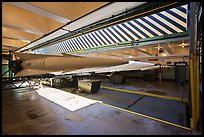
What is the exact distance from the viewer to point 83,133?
2.47m

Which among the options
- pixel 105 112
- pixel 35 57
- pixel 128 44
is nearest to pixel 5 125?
pixel 35 57

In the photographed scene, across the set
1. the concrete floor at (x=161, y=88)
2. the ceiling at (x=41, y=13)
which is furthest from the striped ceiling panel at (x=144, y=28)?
the concrete floor at (x=161, y=88)

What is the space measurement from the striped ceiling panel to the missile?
3150 mm

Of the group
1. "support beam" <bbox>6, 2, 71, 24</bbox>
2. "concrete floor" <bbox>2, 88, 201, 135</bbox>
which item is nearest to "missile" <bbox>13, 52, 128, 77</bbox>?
"support beam" <bbox>6, 2, 71, 24</bbox>

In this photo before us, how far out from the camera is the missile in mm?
2043

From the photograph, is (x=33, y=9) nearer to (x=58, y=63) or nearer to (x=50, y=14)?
(x=50, y=14)

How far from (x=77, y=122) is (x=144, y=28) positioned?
4345mm

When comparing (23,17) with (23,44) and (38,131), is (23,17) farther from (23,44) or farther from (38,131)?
(23,44)

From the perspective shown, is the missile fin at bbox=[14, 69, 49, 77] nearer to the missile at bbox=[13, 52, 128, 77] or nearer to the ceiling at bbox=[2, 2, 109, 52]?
the missile at bbox=[13, 52, 128, 77]

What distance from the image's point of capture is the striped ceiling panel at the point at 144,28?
13.0ft

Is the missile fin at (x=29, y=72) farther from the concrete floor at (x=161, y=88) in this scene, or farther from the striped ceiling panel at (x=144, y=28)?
the concrete floor at (x=161, y=88)

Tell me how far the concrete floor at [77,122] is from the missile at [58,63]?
1269 millimetres

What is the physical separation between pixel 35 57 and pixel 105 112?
2673mm

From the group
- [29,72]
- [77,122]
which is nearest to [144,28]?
[77,122]
